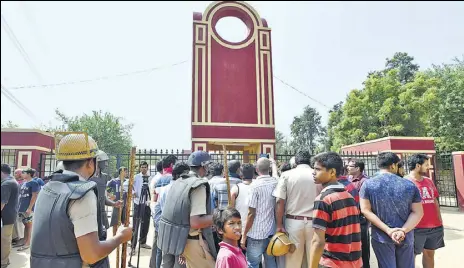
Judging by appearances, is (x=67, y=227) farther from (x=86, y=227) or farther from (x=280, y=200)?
(x=280, y=200)

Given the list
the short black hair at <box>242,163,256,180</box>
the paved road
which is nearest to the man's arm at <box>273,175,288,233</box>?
the short black hair at <box>242,163,256,180</box>

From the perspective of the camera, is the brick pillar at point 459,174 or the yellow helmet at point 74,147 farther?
the brick pillar at point 459,174

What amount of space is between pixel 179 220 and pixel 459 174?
13.1 metres

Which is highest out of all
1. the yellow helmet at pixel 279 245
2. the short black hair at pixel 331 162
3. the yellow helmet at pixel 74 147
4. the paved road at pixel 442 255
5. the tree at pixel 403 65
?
the tree at pixel 403 65

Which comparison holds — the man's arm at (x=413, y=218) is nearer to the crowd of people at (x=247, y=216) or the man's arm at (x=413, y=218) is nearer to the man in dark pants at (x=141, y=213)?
the crowd of people at (x=247, y=216)

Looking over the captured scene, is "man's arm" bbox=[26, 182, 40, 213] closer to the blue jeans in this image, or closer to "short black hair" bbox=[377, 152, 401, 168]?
the blue jeans

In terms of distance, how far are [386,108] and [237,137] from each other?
14.5 m

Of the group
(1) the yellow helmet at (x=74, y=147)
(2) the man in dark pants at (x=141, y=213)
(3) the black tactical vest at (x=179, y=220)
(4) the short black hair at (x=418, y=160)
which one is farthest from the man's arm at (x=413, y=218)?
(2) the man in dark pants at (x=141, y=213)

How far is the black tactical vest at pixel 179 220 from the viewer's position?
2.78 meters

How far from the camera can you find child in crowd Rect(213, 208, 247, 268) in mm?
2338

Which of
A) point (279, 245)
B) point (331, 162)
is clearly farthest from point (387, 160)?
point (279, 245)

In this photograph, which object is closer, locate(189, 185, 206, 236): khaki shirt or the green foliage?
locate(189, 185, 206, 236): khaki shirt

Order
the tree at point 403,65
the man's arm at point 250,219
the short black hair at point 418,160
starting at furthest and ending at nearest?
the tree at point 403,65 < the short black hair at point 418,160 < the man's arm at point 250,219

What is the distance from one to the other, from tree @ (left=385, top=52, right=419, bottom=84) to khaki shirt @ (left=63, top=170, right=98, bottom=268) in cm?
3579
